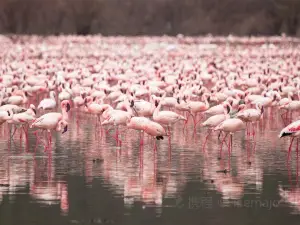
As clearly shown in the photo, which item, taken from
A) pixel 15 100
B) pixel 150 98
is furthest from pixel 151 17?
pixel 150 98

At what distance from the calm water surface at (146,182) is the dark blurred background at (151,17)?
53900 mm

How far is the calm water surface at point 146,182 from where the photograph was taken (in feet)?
36.3

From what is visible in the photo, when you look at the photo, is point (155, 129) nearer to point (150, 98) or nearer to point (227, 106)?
point (227, 106)

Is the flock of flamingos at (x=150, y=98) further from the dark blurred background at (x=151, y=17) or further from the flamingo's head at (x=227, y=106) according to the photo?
the dark blurred background at (x=151, y=17)

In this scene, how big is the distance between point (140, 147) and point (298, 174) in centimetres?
288

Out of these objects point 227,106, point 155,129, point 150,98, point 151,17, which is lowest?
point 155,129

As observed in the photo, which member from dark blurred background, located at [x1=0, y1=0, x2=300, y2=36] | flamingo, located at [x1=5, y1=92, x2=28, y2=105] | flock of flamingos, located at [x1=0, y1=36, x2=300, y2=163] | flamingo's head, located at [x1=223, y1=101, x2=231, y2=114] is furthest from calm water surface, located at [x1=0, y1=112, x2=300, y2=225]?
dark blurred background, located at [x1=0, y1=0, x2=300, y2=36]

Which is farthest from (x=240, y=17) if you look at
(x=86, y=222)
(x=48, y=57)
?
(x=86, y=222)

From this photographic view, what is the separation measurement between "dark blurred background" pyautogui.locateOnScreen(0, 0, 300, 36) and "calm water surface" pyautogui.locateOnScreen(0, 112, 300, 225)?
53900mm

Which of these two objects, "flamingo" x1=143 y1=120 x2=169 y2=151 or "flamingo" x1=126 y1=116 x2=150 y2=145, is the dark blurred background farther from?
"flamingo" x1=143 y1=120 x2=169 y2=151

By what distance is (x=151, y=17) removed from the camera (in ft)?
279

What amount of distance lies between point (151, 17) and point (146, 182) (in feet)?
239

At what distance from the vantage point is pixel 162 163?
14477 millimetres

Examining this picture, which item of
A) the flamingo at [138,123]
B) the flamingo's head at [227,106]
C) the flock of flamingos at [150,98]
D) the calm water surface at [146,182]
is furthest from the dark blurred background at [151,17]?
the flamingo at [138,123]
